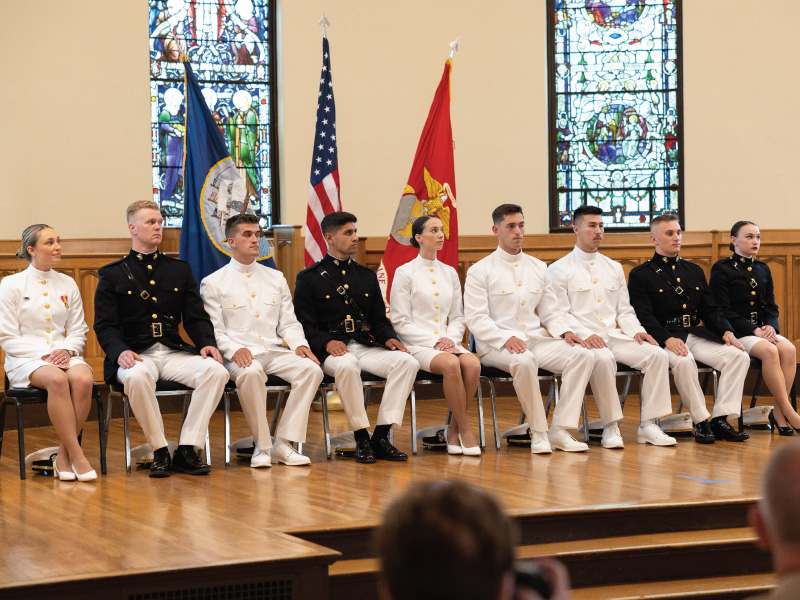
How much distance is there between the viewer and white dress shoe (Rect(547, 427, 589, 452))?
584 centimetres

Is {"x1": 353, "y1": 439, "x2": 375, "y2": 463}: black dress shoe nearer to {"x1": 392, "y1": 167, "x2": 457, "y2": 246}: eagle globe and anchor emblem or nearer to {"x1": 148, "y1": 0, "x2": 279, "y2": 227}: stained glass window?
{"x1": 392, "y1": 167, "x2": 457, "y2": 246}: eagle globe and anchor emblem

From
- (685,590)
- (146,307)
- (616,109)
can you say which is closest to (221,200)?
(146,307)

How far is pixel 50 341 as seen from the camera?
5.50 m

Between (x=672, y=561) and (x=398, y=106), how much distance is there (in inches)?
229

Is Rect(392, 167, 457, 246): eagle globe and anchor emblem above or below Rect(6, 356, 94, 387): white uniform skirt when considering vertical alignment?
above

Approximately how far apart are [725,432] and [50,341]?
410cm

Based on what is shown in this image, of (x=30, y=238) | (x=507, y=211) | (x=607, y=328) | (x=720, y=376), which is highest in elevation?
(x=507, y=211)

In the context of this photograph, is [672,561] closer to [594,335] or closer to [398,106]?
[594,335]

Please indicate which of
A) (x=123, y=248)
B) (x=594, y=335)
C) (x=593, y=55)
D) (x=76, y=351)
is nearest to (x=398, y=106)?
(x=593, y=55)

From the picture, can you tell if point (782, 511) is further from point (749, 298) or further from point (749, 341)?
point (749, 298)

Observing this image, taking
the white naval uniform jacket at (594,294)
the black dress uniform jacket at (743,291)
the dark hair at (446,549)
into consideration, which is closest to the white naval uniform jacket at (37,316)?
the white naval uniform jacket at (594,294)

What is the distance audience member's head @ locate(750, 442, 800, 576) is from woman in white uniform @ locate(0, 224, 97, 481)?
13.8 feet

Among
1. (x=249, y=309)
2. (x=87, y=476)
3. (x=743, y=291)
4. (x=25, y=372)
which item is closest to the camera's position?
(x=87, y=476)

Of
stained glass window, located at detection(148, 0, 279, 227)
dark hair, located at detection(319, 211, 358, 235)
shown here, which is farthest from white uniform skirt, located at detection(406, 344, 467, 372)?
stained glass window, located at detection(148, 0, 279, 227)
